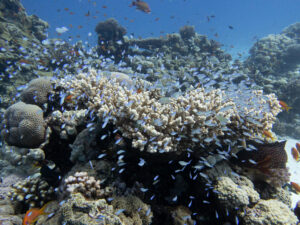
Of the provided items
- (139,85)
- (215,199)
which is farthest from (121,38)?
(215,199)

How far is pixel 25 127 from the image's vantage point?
4160mm

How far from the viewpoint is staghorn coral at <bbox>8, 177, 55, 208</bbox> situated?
12.6ft

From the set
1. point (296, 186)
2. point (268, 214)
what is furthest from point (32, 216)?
point (296, 186)

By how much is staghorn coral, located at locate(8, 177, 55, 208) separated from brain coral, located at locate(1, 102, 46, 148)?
0.89 m

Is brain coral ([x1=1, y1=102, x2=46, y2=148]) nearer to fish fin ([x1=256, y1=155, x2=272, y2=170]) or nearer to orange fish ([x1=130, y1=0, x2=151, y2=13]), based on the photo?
fish fin ([x1=256, y1=155, x2=272, y2=170])

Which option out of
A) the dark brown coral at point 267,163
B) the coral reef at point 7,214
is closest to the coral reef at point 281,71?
the dark brown coral at point 267,163

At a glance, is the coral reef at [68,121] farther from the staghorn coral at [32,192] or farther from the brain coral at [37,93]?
the staghorn coral at [32,192]

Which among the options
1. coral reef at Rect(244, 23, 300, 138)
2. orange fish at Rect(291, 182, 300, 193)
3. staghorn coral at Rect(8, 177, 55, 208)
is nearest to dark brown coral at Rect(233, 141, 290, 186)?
orange fish at Rect(291, 182, 300, 193)

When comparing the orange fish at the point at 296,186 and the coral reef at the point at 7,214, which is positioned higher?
the orange fish at the point at 296,186

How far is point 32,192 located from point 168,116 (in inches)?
142

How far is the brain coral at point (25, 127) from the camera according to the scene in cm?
417

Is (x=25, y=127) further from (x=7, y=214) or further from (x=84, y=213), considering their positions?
(x=84, y=213)

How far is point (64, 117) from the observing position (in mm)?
4344

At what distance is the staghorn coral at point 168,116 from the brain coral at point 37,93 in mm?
891
